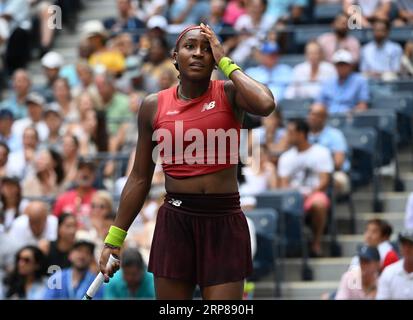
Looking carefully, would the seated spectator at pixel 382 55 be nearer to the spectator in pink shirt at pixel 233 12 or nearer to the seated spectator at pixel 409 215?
the spectator in pink shirt at pixel 233 12

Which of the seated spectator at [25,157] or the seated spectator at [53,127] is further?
the seated spectator at [53,127]

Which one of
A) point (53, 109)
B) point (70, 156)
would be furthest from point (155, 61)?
point (70, 156)

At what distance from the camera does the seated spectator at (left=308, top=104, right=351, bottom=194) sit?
43.0 ft

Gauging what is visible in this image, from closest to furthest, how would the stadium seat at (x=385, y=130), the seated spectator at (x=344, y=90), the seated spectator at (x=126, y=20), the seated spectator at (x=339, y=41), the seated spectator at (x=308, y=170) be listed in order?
the seated spectator at (x=308, y=170) < the stadium seat at (x=385, y=130) < the seated spectator at (x=344, y=90) < the seated spectator at (x=339, y=41) < the seated spectator at (x=126, y=20)

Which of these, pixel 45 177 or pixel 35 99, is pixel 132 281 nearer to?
pixel 45 177

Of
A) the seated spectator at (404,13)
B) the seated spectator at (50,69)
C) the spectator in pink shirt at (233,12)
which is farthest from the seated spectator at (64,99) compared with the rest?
the seated spectator at (404,13)

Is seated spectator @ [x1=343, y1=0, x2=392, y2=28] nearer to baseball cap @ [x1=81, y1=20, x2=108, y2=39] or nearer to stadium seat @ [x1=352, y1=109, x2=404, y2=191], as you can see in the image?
stadium seat @ [x1=352, y1=109, x2=404, y2=191]

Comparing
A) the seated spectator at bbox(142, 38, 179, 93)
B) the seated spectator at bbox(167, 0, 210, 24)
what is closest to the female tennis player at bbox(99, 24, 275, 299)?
the seated spectator at bbox(142, 38, 179, 93)

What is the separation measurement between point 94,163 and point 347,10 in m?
3.51

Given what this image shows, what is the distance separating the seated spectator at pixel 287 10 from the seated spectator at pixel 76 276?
509 cm

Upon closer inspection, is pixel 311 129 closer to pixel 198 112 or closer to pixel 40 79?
pixel 40 79

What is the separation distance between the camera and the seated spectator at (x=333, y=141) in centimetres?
1312

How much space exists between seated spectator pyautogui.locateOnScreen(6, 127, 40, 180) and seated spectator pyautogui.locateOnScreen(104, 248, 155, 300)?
10.5 feet

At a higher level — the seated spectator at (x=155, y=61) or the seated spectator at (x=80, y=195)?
the seated spectator at (x=155, y=61)
